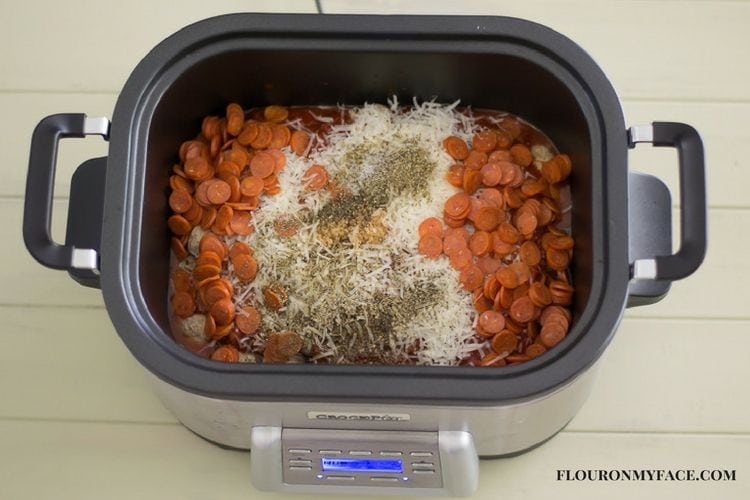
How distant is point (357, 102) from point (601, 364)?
2.02 feet

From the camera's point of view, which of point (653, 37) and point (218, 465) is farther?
point (653, 37)

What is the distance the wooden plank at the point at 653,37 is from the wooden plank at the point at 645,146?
4cm

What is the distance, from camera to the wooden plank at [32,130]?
67.1 inches

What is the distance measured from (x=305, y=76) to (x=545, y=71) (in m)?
0.39

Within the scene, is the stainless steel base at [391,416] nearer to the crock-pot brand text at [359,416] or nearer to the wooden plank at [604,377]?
the crock-pot brand text at [359,416]

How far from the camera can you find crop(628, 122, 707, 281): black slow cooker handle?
1172 mm

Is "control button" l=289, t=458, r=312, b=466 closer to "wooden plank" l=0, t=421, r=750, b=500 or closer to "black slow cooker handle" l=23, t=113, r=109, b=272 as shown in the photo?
"wooden plank" l=0, t=421, r=750, b=500

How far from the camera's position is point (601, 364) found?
5.05 ft

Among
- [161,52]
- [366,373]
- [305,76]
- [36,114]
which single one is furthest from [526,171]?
[36,114]

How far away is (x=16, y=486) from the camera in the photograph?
1552 mm

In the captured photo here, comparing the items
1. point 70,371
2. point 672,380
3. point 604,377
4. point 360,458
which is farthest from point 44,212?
point 672,380

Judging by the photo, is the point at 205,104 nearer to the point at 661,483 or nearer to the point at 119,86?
the point at 119,86

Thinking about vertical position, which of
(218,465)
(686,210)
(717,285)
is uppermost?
(686,210)

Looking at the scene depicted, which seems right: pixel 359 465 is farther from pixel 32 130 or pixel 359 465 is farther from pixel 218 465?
pixel 32 130
